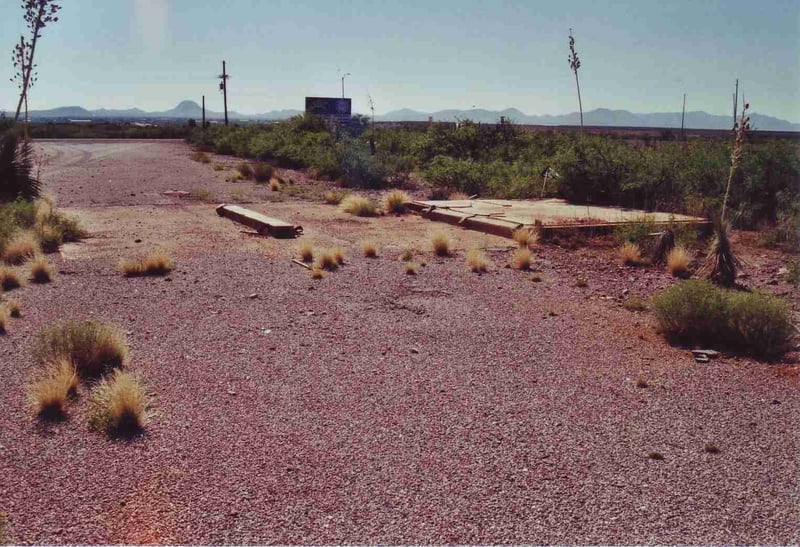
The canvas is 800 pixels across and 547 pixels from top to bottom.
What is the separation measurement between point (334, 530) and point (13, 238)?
960 centimetres

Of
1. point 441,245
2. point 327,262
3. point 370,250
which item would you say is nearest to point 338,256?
point 327,262

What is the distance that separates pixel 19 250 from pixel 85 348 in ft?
18.5

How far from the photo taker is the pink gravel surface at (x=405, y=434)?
389 cm

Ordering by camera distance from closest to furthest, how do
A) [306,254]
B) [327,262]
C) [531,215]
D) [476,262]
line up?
[476,262]
[327,262]
[306,254]
[531,215]

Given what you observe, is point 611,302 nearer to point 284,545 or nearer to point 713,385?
point 713,385

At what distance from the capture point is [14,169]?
12.6 metres

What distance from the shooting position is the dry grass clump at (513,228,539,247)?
1247cm

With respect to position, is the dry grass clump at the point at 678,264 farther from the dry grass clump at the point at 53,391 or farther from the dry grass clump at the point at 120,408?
the dry grass clump at the point at 53,391

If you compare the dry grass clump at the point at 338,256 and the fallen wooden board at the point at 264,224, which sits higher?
the fallen wooden board at the point at 264,224

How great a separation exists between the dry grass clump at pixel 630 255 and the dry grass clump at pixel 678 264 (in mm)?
574

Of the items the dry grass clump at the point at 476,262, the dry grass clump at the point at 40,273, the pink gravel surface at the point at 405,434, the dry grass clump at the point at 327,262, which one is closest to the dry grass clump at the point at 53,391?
the pink gravel surface at the point at 405,434

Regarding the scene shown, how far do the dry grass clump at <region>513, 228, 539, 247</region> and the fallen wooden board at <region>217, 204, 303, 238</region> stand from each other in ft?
13.7

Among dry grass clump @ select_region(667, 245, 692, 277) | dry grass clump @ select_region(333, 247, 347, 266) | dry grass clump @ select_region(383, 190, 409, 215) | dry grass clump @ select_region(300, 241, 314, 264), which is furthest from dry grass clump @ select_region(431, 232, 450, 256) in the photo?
dry grass clump @ select_region(383, 190, 409, 215)

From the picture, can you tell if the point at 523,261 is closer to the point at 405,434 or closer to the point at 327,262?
the point at 327,262
